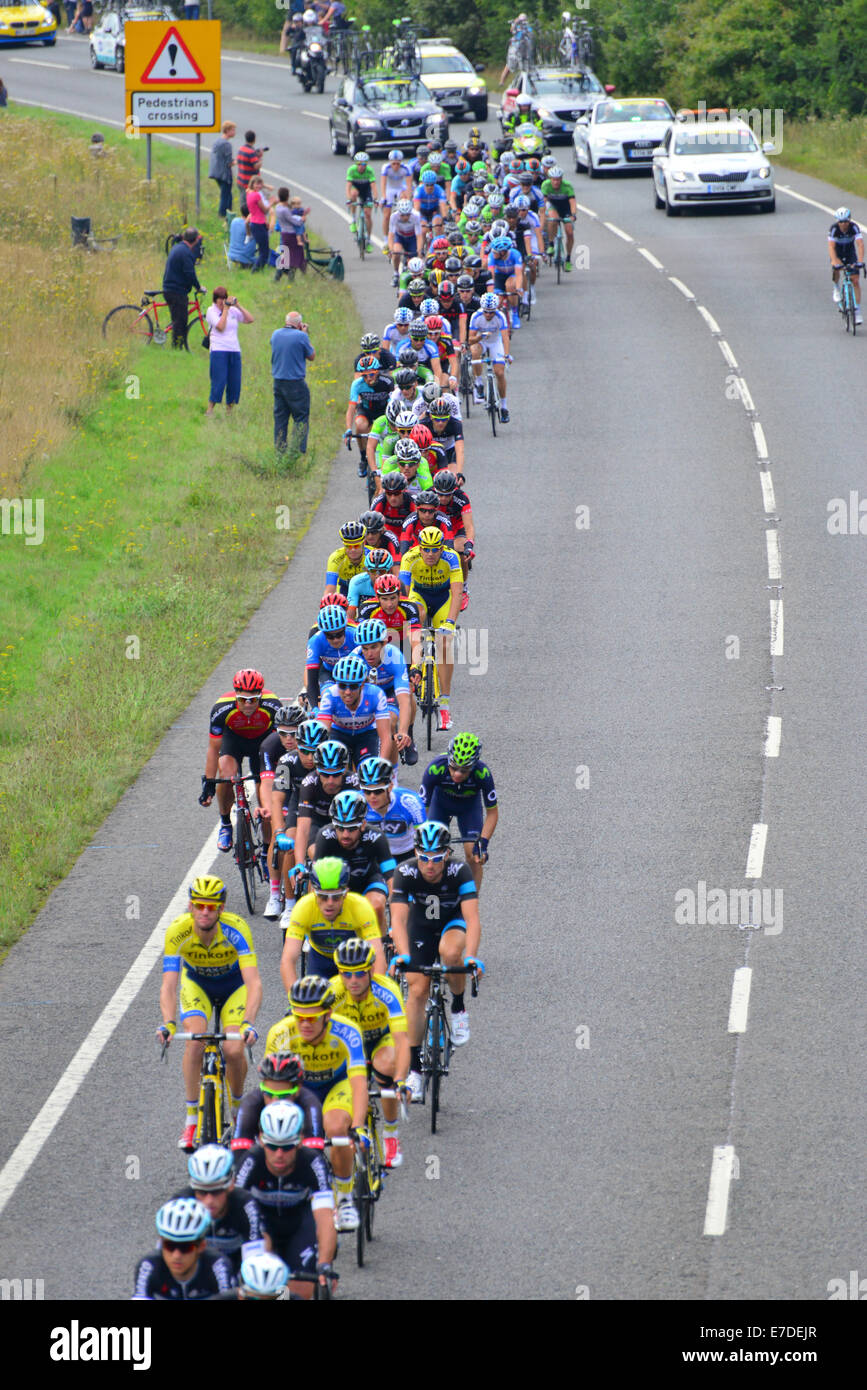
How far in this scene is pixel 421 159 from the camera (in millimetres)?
36781

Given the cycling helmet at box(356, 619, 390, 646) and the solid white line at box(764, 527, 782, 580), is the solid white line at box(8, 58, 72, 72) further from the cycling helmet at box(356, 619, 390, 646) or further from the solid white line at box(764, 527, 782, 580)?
the cycling helmet at box(356, 619, 390, 646)

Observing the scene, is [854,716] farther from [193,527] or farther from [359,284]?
[359,284]

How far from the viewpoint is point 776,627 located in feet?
64.3

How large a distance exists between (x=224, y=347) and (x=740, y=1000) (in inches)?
635

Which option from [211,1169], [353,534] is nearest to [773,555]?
[353,534]

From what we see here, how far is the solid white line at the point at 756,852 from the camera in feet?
46.7

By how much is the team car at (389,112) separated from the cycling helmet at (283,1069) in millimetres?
37756

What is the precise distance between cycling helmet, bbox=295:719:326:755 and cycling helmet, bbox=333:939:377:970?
95.0 inches

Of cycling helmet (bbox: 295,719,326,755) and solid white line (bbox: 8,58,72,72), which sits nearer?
cycling helmet (bbox: 295,719,326,755)

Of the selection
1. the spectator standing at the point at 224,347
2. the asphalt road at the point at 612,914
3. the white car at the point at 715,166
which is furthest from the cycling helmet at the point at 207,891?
the white car at the point at 715,166

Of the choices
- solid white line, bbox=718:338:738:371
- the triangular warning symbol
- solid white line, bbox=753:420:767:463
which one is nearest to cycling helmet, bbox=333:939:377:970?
solid white line, bbox=753:420:767:463

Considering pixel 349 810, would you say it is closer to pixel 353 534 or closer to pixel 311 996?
pixel 311 996

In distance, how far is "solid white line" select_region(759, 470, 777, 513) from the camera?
23.6m

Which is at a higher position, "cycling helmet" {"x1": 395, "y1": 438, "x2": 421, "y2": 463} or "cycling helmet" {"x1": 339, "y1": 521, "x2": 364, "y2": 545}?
"cycling helmet" {"x1": 395, "y1": 438, "x2": 421, "y2": 463}
